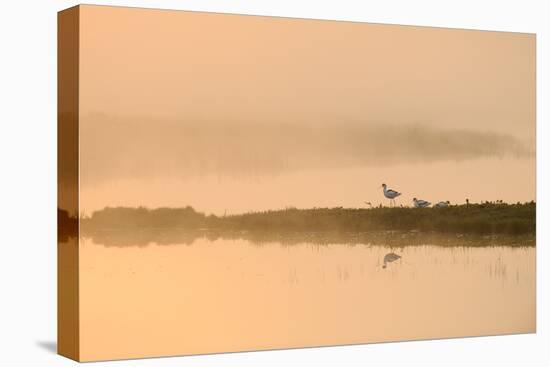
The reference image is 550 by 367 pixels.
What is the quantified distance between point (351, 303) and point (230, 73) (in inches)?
87.2

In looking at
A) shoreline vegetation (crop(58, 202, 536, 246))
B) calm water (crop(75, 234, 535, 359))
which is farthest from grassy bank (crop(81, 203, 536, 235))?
calm water (crop(75, 234, 535, 359))

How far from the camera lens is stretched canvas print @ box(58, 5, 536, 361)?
405 inches

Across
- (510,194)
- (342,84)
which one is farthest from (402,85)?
(510,194)

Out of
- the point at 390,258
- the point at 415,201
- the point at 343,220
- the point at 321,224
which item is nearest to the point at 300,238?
the point at 321,224

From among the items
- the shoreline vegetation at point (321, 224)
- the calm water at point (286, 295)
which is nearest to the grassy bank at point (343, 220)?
the shoreline vegetation at point (321, 224)

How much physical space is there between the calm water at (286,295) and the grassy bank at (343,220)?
0.16 m

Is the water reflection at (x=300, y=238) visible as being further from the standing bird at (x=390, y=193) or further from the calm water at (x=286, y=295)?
the standing bird at (x=390, y=193)

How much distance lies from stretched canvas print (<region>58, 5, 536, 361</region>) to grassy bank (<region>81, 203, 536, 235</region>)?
0.02 metres

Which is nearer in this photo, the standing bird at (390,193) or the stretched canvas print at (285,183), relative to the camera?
the stretched canvas print at (285,183)

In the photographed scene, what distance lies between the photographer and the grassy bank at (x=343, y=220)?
10.4 meters

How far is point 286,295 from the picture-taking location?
11.0m

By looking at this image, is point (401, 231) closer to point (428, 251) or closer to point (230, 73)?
point (428, 251)

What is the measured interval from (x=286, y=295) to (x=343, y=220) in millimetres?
813

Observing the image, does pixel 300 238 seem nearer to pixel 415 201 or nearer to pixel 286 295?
pixel 286 295
